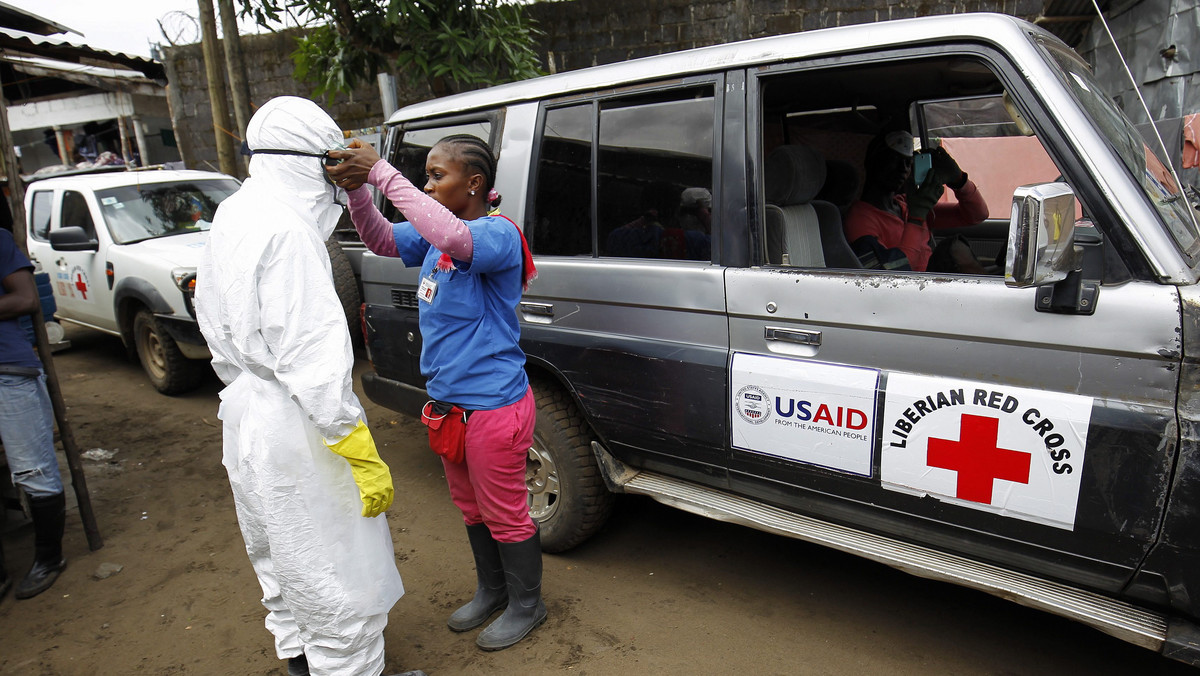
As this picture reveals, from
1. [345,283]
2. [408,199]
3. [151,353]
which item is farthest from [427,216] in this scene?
[151,353]

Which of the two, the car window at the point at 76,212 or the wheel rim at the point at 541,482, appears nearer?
the wheel rim at the point at 541,482

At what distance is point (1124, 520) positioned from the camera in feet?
6.49

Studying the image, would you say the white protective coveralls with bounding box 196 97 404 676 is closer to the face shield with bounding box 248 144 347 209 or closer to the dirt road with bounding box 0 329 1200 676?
the face shield with bounding box 248 144 347 209

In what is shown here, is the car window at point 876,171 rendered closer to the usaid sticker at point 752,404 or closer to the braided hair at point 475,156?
the usaid sticker at point 752,404

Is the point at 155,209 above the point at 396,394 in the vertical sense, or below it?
above

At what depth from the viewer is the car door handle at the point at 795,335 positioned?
245 cm

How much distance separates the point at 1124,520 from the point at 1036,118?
3.74 ft

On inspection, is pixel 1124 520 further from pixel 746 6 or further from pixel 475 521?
pixel 746 6

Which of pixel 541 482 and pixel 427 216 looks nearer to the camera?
pixel 427 216

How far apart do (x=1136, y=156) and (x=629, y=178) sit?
5.50ft

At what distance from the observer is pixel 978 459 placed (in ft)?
7.07

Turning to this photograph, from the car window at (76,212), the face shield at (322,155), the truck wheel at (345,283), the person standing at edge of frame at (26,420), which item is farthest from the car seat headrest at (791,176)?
the car window at (76,212)

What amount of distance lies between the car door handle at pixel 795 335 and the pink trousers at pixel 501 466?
0.91 metres

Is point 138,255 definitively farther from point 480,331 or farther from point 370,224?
point 480,331
